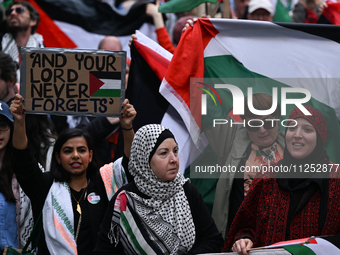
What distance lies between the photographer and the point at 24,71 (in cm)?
343

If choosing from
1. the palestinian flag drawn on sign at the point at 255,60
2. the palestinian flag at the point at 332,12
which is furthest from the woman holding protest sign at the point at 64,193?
the palestinian flag at the point at 332,12

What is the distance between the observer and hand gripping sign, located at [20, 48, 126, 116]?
3426mm

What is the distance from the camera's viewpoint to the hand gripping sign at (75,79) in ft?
11.2

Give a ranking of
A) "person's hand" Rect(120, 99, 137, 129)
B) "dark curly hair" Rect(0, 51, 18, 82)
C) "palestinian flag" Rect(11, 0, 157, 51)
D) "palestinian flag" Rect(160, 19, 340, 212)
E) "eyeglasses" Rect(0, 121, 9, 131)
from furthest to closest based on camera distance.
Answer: "palestinian flag" Rect(11, 0, 157, 51)
"dark curly hair" Rect(0, 51, 18, 82)
"palestinian flag" Rect(160, 19, 340, 212)
"eyeglasses" Rect(0, 121, 9, 131)
"person's hand" Rect(120, 99, 137, 129)

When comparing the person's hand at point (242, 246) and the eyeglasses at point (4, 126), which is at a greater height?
the eyeglasses at point (4, 126)

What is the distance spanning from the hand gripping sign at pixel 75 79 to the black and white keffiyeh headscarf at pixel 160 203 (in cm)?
48

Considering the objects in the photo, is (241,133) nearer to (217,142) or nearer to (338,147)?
(217,142)

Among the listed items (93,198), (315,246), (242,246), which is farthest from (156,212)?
(315,246)

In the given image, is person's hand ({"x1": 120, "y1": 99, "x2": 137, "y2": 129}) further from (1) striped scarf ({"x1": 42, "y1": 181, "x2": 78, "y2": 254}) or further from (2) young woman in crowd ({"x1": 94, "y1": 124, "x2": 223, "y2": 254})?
(1) striped scarf ({"x1": 42, "y1": 181, "x2": 78, "y2": 254})

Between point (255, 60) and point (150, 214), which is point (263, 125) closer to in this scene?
point (255, 60)

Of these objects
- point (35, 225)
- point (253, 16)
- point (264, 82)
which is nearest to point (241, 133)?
point (264, 82)

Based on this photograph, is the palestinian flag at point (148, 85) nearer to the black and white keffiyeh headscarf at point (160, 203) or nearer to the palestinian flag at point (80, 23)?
the black and white keffiyeh headscarf at point (160, 203)

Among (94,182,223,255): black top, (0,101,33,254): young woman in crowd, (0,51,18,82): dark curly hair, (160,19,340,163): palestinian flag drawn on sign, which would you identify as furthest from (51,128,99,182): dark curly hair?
(0,51,18,82): dark curly hair

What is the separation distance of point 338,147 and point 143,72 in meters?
1.93
